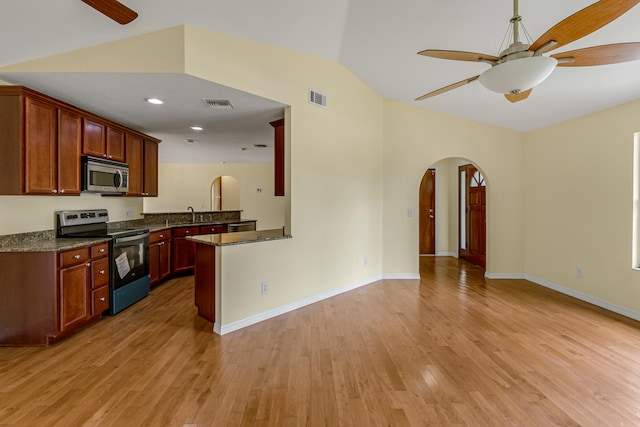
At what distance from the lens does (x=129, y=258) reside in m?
3.62

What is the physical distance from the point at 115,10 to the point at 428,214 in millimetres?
6363

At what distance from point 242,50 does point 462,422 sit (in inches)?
132

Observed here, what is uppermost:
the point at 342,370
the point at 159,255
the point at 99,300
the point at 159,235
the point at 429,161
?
the point at 429,161

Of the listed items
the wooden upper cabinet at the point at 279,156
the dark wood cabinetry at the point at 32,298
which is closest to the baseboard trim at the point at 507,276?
the wooden upper cabinet at the point at 279,156

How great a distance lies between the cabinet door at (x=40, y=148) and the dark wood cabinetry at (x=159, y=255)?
1.54 meters

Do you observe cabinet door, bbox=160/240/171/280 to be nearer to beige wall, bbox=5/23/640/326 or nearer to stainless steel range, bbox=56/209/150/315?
stainless steel range, bbox=56/209/150/315

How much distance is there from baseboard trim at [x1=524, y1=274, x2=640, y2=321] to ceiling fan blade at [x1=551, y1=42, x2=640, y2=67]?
9.68ft

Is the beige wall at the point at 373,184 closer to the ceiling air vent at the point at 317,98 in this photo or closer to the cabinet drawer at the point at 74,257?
the ceiling air vent at the point at 317,98

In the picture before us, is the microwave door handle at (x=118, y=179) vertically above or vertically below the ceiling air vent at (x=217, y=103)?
below

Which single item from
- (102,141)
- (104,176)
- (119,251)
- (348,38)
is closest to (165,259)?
(119,251)

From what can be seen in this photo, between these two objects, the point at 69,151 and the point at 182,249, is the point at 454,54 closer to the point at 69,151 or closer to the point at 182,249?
the point at 69,151

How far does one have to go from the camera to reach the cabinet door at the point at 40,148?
2668 millimetres

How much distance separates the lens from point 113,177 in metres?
3.69

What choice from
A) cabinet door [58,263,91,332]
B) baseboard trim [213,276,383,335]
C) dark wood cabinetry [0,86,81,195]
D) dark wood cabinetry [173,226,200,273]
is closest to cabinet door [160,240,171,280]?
→ dark wood cabinetry [173,226,200,273]
